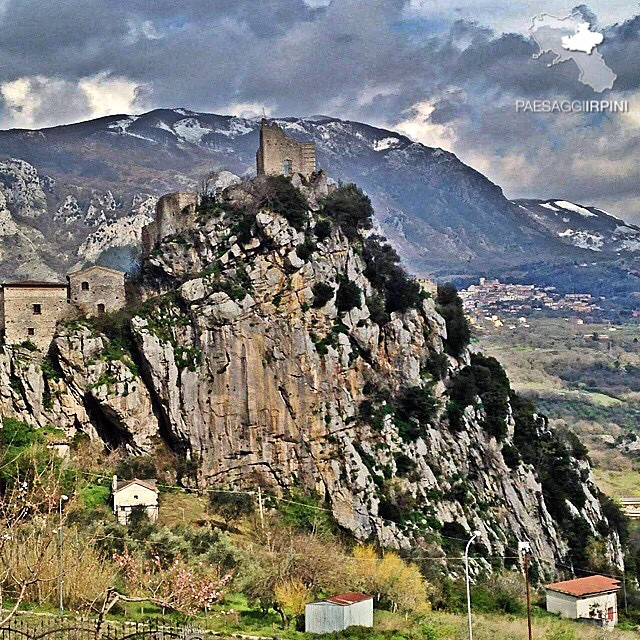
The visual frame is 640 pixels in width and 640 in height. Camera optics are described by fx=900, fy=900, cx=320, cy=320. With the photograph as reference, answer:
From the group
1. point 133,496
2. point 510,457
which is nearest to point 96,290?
point 133,496

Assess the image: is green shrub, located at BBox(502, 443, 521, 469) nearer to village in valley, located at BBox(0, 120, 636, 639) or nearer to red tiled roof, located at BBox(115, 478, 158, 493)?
village in valley, located at BBox(0, 120, 636, 639)

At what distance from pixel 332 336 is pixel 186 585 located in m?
26.2

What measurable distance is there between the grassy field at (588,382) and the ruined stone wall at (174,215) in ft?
183

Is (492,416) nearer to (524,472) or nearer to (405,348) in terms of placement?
(524,472)

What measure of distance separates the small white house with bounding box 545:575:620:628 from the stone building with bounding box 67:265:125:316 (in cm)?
2496

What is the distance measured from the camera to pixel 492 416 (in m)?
55.8

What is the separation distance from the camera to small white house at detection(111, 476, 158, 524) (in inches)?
1426

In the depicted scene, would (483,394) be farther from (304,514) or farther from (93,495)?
(93,495)

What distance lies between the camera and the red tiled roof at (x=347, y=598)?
2723cm

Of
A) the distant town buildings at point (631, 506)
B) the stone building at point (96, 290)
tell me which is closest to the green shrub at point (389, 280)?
the stone building at point (96, 290)

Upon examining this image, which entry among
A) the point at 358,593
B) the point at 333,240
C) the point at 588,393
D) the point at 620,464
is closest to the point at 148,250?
the point at 333,240

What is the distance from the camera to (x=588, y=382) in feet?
515

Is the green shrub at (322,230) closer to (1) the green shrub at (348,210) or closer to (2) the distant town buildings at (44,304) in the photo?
(1) the green shrub at (348,210)

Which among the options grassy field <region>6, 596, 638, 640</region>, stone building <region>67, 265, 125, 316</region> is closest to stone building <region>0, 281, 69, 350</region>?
stone building <region>67, 265, 125, 316</region>
